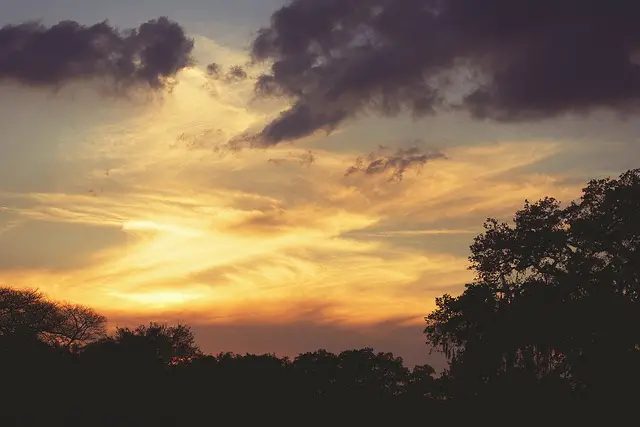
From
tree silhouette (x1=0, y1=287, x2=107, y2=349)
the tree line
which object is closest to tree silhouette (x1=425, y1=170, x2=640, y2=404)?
the tree line

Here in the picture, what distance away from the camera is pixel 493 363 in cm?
4938

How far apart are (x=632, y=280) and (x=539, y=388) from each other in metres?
7.98

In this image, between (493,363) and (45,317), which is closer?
(493,363)

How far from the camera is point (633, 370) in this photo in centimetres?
4303

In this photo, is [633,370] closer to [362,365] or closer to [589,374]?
[589,374]

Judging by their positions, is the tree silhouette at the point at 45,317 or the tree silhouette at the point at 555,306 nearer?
the tree silhouette at the point at 555,306

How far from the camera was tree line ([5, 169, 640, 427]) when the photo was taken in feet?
144

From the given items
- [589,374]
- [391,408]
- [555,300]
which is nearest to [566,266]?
[555,300]

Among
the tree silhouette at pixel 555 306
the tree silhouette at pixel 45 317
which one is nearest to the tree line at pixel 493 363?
the tree silhouette at pixel 555 306

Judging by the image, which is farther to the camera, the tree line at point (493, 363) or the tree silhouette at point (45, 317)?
the tree silhouette at point (45, 317)

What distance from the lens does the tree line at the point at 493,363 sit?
4391cm

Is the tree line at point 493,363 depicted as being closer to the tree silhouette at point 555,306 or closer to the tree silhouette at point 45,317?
the tree silhouette at point 555,306

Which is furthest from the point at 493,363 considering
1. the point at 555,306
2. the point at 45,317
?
the point at 45,317

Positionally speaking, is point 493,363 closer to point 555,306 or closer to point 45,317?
point 555,306
